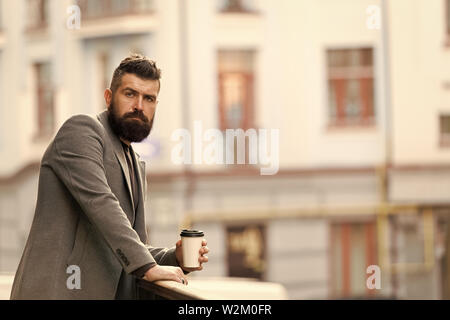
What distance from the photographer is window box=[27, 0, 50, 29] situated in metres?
21.3

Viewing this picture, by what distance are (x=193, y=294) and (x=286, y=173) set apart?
16934 millimetres

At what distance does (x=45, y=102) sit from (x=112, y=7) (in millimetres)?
2348

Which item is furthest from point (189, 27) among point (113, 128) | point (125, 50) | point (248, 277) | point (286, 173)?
point (113, 128)

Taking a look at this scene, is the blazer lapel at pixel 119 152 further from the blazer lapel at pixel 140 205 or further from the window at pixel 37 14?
the window at pixel 37 14

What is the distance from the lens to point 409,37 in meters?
19.8

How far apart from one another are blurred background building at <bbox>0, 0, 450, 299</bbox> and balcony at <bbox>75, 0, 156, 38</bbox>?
0.03 meters

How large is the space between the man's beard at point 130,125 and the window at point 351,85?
16.2 meters

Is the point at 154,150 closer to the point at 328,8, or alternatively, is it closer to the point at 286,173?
the point at 286,173

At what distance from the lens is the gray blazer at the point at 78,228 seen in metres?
3.58

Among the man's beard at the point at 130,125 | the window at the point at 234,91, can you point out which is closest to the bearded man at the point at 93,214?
the man's beard at the point at 130,125

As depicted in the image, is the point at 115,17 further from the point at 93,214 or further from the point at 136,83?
the point at 93,214

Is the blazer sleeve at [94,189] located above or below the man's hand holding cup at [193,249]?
above

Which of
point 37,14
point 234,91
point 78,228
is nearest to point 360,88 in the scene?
point 234,91
